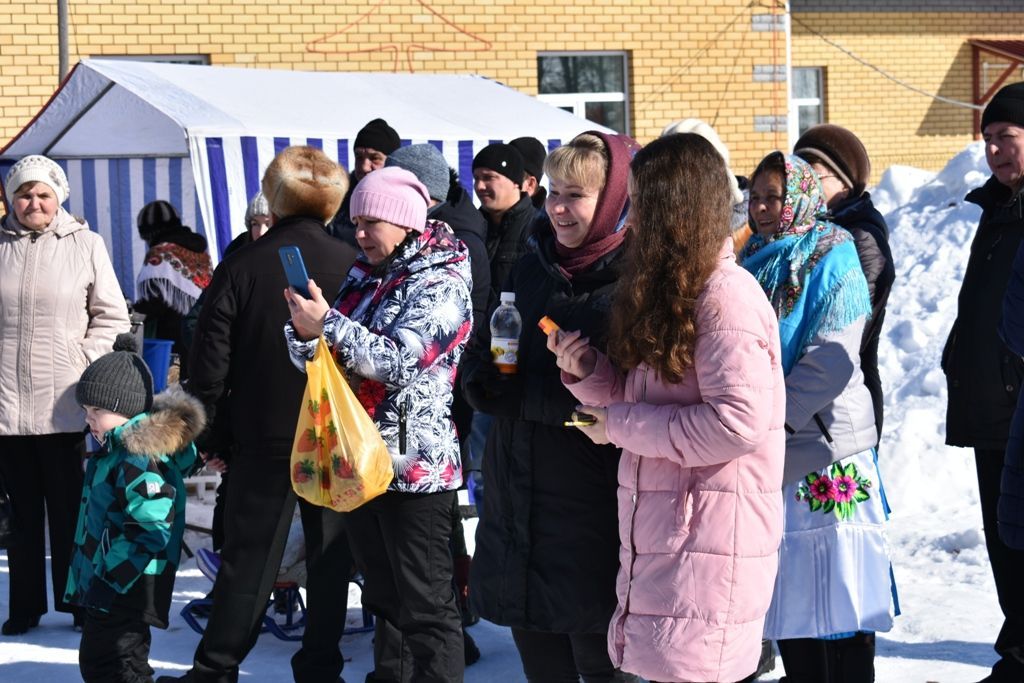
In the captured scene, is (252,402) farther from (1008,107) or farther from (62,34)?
(62,34)

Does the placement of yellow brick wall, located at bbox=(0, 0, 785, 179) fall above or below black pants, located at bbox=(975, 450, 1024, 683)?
above

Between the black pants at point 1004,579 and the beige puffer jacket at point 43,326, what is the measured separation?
12.2 feet

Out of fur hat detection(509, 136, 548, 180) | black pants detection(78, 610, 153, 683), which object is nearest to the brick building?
fur hat detection(509, 136, 548, 180)

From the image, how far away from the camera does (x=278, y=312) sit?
444 cm

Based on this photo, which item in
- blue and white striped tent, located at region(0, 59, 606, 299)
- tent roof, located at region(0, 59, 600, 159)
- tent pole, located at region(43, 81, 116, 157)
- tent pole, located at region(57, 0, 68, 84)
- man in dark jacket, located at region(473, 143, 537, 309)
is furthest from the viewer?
tent pole, located at region(57, 0, 68, 84)

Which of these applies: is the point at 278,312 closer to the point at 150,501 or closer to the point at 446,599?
the point at 150,501

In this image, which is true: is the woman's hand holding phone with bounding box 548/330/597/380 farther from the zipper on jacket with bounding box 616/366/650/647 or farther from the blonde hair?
the blonde hair

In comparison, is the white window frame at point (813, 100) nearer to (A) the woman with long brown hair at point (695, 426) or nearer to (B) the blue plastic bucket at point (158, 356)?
(B) the blue plastic bucket at point (158, 356)

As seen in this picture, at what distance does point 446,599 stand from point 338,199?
1.46 m

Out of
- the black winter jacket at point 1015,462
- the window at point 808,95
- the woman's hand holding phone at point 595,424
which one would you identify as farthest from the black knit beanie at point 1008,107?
the window at point 808,95

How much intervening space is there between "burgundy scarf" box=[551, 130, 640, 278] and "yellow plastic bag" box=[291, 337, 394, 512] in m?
0.79

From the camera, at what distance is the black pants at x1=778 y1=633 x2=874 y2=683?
3.91 m

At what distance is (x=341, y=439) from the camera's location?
149 inches

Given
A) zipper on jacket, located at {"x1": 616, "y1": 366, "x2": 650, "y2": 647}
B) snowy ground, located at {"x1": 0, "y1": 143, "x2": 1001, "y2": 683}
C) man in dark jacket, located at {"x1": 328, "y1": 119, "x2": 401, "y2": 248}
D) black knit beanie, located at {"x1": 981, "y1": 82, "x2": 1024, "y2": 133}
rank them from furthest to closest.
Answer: man in dark jacket, located at {"x1": 328, "y1": 119, "x2": 401, "y2": 248}, snowy ground, located at {"x1": 0, "y1": 143, "x2": 1001, "y2": 683}, black knit beanie, located at {"x1": 981, "y1": 82, "x2": 1024, "y2": 133}, zipper on jacket, located at {"x1": 616, "y1": 366, "x2": 650, "y2": 647}
